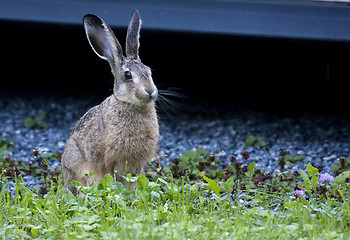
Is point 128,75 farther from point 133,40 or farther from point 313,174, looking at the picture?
point 313,174

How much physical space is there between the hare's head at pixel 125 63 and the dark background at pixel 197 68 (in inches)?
137

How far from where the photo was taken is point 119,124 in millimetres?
4227

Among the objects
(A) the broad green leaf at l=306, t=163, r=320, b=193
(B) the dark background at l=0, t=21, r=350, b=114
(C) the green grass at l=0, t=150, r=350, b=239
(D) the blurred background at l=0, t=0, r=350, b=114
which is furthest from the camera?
(B) the dark background at l=0, t=21, r=350, b=114

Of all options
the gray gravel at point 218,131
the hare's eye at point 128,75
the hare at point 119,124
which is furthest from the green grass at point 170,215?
the gray gravel at point 218,131

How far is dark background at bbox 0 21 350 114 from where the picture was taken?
8211 millimetres

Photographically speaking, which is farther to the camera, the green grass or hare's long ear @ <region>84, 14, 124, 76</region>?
hare's long ear @ <region>84, 14, 124, 76</region>

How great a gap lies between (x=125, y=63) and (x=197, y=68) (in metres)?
4.72

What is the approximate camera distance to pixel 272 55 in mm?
8898

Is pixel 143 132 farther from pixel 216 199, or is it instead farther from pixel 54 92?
pixel 54 92

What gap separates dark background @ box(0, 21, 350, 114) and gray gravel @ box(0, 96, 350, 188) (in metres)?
0.55

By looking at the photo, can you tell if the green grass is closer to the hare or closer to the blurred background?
the hare

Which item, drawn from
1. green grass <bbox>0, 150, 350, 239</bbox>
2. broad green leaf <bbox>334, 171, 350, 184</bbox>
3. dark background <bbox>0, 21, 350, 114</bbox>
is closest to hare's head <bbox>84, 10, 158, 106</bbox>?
green grass <bbox>0, 150, 350, 239</bbox>

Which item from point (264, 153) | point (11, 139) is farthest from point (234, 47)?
point (11, 139)

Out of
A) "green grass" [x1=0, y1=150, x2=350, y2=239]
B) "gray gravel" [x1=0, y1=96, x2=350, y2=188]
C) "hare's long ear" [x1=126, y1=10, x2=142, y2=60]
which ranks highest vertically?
"hare's long ear" [x1=126, y1=10, x2=142, y2=60]
